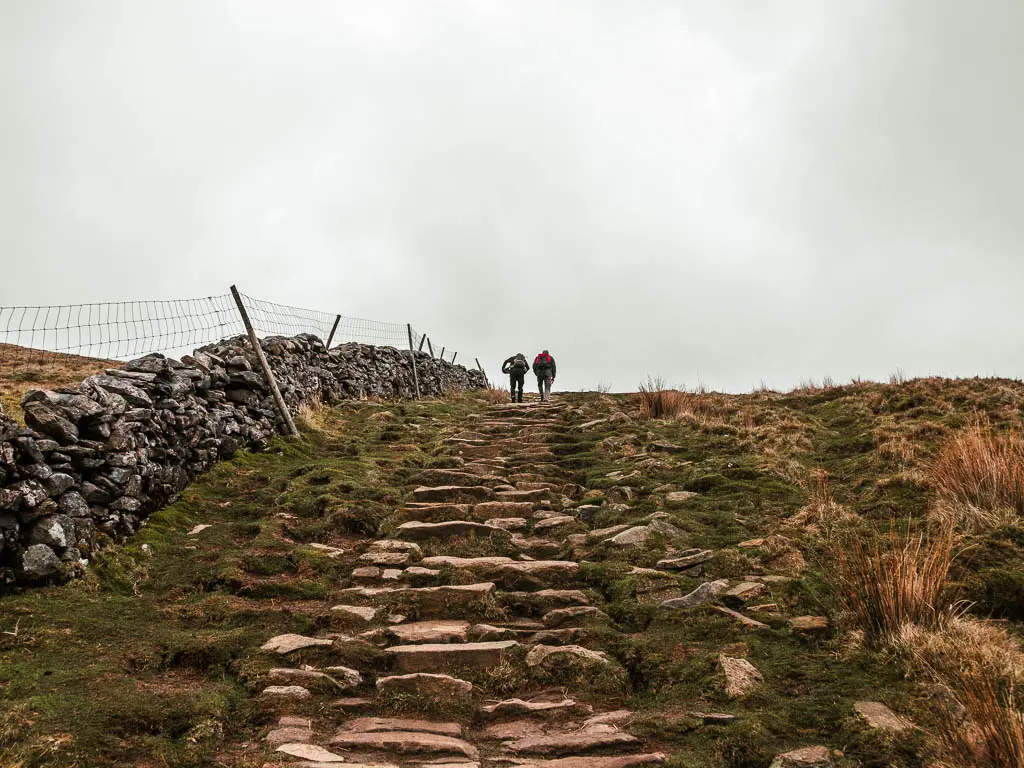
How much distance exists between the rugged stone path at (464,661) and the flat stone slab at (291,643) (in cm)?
1

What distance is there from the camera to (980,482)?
19.6 ft

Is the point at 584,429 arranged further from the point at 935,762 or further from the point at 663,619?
the point at 935,762

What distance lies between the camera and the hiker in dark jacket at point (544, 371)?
698 inches

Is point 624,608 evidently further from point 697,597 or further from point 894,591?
point 894,591

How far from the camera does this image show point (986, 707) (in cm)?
275

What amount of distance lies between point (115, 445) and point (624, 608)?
4.89 meters

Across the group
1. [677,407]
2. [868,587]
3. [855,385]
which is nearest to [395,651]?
[868,587]

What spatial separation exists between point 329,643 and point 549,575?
77.6 inches

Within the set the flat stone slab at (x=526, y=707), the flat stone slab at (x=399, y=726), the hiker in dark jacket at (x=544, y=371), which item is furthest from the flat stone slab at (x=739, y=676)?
the hiker in dark jacket at (x=544, y=371)

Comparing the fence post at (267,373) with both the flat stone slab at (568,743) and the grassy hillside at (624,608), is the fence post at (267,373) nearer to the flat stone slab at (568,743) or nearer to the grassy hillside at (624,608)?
the grassy hillside at (624,608)

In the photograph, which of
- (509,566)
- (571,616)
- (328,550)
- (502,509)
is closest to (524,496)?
(502,509)

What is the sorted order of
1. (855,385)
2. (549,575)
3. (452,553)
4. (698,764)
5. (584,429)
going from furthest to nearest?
1. (855,385)
2. (584,429)
3. (452,553)
4. (549,575)
5. (698,764)

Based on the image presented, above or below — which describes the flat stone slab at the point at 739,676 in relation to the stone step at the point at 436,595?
below

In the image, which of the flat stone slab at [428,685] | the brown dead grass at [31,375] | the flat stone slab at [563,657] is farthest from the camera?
the brown dead grass at [31,375]
